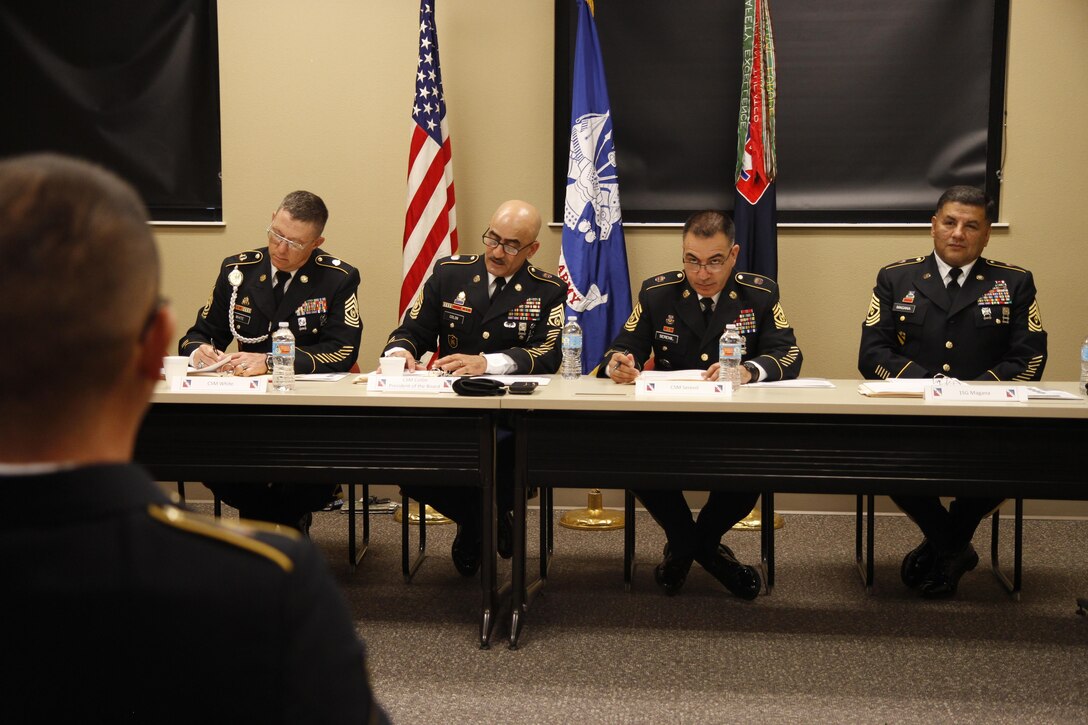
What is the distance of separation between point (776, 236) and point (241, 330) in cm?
225

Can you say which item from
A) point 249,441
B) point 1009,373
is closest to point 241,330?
point 249,441

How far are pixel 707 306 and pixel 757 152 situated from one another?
0.99 m

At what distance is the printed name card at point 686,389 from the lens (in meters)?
2.80

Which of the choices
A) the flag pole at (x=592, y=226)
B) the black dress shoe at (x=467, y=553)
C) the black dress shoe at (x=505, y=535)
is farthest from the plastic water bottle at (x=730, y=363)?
the flag pole at (x=592, y=226)

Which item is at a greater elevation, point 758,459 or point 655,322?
point 655,322

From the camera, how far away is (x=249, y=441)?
2873 mm

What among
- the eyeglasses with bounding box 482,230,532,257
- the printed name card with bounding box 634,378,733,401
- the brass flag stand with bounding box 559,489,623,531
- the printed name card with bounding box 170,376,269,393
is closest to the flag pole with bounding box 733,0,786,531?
the brass flag stand with bounding box 559,489,623,531

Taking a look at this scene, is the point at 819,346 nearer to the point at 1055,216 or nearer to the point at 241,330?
the point at 1055,216

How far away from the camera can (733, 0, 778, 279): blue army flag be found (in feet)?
13.9

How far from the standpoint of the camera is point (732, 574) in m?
3.35

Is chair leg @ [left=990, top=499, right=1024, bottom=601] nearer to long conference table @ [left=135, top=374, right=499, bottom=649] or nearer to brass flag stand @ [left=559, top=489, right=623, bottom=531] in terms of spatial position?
brass flag stand @ [left=559, top=489, right=623, bottom=531]

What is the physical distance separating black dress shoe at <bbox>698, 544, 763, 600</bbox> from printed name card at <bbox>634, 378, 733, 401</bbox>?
2.62 feet

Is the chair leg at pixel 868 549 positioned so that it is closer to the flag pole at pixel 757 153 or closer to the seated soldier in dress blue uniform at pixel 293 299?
the flag pole at pixel 757 153

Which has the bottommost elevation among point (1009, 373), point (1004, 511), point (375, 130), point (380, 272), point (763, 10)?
point (1004, 511)
